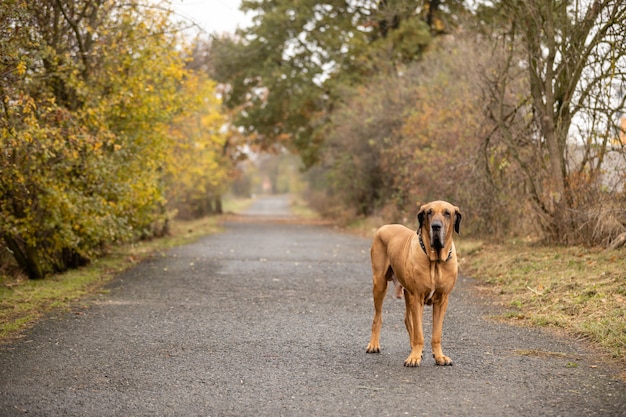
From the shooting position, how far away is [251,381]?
19.2 ft

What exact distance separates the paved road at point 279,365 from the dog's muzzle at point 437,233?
116 cm

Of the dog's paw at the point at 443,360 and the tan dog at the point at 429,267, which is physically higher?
the tan dog at the point at 429,267

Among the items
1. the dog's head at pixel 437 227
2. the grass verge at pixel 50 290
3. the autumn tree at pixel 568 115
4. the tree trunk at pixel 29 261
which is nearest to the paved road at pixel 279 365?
the grass verge at pixel 50 290

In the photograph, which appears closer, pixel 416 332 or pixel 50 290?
pixel 416 332

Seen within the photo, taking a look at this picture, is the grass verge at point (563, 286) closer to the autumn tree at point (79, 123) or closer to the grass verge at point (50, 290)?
the grass verge at point (50, 290)

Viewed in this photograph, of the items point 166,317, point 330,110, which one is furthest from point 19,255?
point 330,110

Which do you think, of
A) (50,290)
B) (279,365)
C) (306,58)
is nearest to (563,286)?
(279,365)

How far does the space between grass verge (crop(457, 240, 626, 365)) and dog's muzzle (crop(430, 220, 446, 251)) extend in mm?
2115

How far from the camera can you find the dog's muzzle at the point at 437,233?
19.4 ft

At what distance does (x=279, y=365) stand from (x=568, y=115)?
9.69 meters

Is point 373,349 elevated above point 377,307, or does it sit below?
below

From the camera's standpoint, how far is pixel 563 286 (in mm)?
9969

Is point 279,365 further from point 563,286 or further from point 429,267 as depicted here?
point 563,286

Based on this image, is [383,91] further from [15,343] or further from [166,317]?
[15,343]
